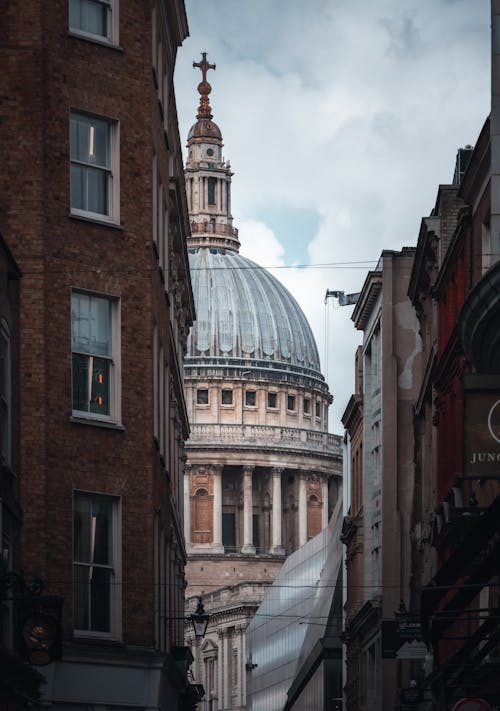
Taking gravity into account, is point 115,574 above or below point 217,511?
below

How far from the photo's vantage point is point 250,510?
186875mm

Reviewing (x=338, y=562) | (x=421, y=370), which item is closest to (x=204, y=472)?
(x=338, y=562)

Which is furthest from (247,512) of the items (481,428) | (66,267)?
(481,428)

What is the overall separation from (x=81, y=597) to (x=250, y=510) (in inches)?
5945

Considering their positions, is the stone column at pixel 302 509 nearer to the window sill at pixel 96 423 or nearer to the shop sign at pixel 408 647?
the shop sign at pixel 408 647

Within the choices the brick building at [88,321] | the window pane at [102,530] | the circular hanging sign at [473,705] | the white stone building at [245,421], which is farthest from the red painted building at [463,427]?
the white stone building at [245,421]

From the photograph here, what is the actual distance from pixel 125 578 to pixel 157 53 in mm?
10270

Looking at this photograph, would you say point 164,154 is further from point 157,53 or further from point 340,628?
point 340,628

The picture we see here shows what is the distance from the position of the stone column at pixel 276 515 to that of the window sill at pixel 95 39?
482 feet

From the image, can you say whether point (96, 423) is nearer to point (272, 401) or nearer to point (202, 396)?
point (202, 396)

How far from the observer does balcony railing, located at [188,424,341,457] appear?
186875 millimetres

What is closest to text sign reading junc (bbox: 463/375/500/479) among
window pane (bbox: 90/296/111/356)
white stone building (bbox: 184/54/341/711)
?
window pane (bbox: 90/296/111/356)

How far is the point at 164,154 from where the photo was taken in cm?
4388

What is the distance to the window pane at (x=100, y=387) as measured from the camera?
36844 mm
